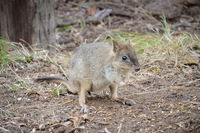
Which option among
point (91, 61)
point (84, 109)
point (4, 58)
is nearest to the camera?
point (84, 109)

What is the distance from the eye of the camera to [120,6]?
1059 centimetres

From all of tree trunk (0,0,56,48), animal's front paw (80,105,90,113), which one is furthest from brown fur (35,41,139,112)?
tree trunk (0,0,56,48)

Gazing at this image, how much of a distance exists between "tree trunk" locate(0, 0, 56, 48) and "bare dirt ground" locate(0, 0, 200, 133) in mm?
585

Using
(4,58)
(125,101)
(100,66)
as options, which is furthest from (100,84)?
(4,58)

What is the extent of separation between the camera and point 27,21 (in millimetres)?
7660

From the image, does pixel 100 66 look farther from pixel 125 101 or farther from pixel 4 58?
pixel 4 58

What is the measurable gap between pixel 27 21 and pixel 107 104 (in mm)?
3254

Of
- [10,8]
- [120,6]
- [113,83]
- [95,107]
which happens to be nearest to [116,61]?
[113,83]

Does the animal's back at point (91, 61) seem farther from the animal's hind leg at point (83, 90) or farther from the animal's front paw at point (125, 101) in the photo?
the animal's front paw at point (125, 101)

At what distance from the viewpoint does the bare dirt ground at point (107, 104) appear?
4297 millimetres

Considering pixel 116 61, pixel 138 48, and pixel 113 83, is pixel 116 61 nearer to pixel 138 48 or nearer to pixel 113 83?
pixel 113 83

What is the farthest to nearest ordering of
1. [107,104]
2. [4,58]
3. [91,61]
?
1. [4,58]
2. [107,104]
3. [91,61]

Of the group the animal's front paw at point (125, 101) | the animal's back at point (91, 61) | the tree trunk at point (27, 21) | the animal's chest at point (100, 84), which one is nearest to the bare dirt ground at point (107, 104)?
the animal's front paw at point (125, 101)

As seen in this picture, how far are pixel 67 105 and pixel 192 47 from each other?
10.9 ft
